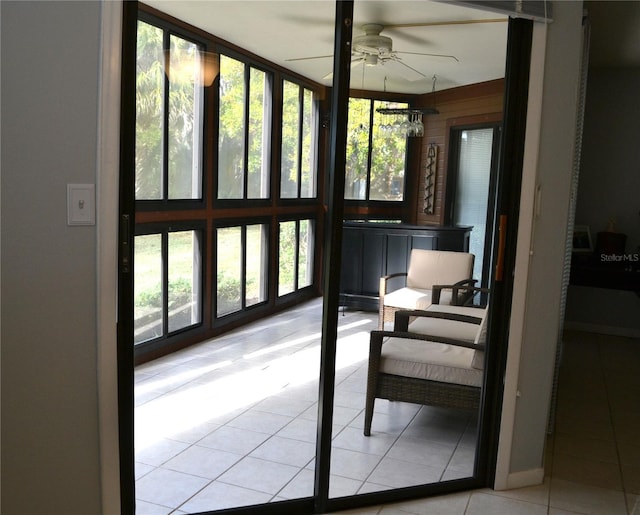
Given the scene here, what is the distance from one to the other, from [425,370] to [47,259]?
6.42 feet

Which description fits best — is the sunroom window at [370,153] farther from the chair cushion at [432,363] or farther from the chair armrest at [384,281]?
the chair cushion at [432,363]

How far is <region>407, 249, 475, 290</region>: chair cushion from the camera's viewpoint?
4.00 m

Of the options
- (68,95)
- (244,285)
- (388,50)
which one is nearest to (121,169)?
(68,95)

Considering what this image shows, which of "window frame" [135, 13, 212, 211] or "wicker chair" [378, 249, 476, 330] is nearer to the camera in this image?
"window frame" [135, 13, 212, 211]

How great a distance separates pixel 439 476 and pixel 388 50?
274 centimetres

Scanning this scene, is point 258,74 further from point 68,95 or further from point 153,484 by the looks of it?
point 153,484

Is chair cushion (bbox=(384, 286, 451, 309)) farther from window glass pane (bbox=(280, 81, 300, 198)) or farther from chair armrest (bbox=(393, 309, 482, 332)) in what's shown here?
window glass pane (bbox=(280, 81, 300, 198))

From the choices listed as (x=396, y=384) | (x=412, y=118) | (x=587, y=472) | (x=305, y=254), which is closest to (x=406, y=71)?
(x=412, y=118)

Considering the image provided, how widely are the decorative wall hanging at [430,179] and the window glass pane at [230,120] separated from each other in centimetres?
232

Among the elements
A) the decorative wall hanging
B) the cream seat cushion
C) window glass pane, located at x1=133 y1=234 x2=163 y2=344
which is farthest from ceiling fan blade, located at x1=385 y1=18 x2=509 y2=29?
window glass pane, located at x1=133 y1=234 x2=163 y2=344

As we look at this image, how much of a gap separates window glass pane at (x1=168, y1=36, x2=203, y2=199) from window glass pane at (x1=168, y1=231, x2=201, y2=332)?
0.27 m

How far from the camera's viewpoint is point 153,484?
255 cm

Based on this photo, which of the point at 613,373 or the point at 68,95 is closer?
the point at 68,95

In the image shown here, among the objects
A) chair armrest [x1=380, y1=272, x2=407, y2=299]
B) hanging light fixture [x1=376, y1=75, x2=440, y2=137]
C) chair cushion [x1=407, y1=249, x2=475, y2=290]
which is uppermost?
hanging light fixture [x1=376, y1=75, x2=440, y2=137]
